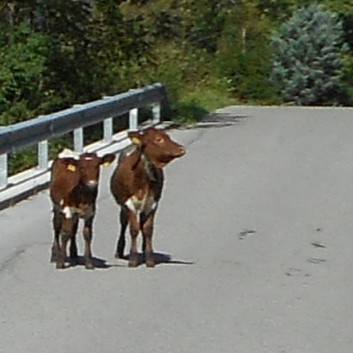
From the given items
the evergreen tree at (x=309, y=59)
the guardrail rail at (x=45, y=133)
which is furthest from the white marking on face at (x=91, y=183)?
the evergreen tree at (x=309, y=59)

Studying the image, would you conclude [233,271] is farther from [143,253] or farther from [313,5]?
[313,5]

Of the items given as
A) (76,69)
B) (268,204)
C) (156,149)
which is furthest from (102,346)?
(76,69)

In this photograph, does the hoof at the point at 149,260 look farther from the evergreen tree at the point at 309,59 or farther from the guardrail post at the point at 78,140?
the evergreen tree at the point at 309,59

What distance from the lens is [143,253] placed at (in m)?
10.9

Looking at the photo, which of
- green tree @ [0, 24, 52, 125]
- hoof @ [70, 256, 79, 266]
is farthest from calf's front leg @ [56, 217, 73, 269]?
green tree @ [0, 24, 52, 125]

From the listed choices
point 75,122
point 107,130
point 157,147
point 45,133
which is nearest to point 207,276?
point 157,147

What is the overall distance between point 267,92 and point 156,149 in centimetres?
2181

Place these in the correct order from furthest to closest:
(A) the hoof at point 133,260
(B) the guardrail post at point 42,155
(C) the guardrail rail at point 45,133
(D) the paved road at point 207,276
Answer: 1. (B) the guardrail post at point 42,155
2. (C) the guardrail rail at point 45,133
3. (A) the hoof at point 133,260
4. (D) the paved road at point 207,276

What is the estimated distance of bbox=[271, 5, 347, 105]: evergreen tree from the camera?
3150cm

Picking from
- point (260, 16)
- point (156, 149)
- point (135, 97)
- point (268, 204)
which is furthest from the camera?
point (260, 16)

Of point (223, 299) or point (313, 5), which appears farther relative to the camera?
point (313, 5)

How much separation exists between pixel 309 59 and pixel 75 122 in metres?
15.9

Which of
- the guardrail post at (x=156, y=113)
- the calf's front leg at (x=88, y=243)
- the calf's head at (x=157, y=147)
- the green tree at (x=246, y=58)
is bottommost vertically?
the green tree at (x=246, y=58)

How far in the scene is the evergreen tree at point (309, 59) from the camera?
31.5 meters
